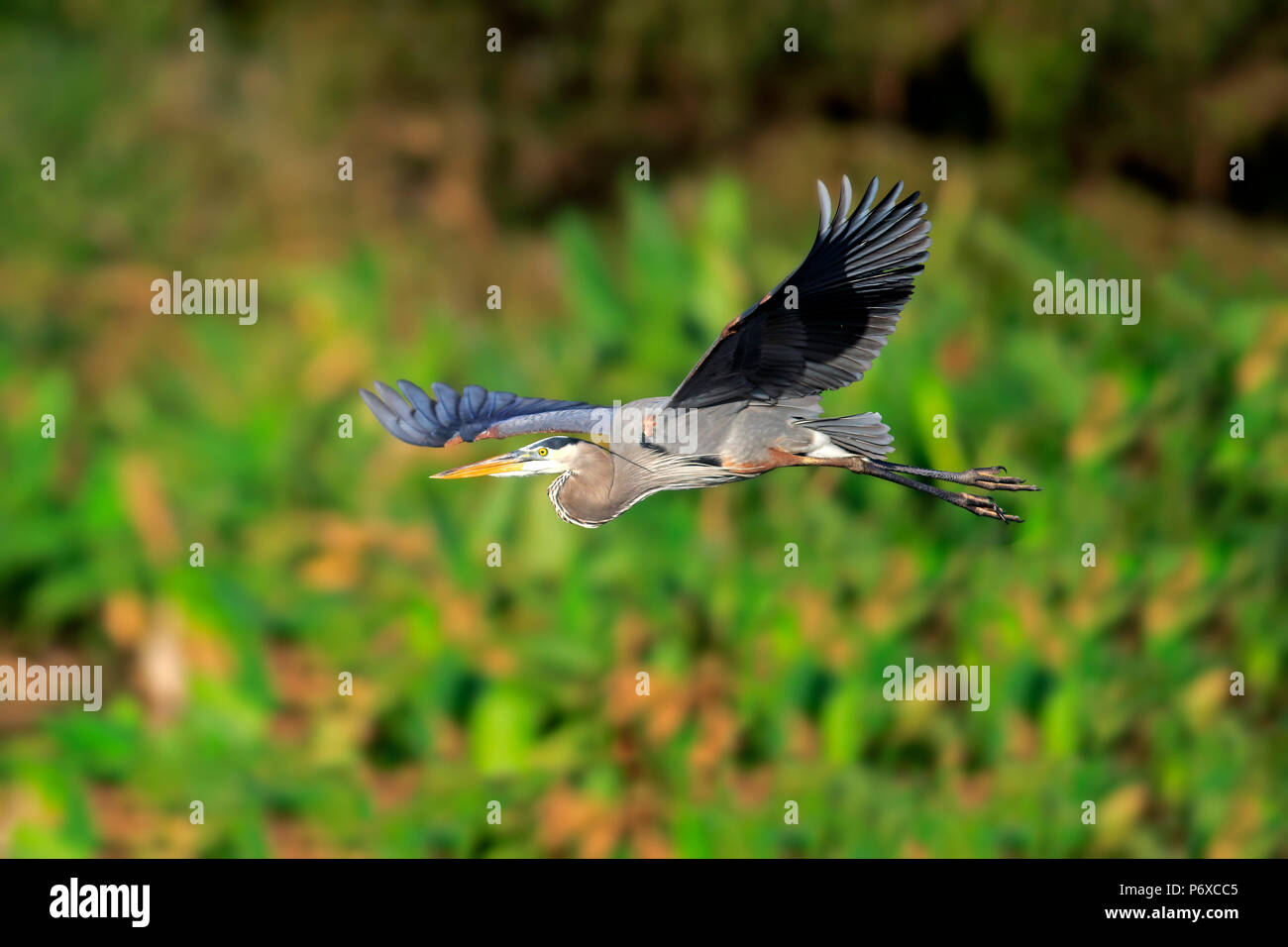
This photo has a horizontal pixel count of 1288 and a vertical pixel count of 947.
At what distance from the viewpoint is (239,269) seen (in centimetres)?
571

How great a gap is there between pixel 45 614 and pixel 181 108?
2.43 meters

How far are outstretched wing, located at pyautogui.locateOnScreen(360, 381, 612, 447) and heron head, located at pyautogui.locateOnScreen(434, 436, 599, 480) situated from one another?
0.05 m

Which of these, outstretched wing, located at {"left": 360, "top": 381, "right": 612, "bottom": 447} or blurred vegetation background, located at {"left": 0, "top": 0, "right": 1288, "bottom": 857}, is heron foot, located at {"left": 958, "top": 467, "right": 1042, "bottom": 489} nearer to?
outstretched wing, located at {"left": 360, "top": 381, "right": 612, "bottom": 447}

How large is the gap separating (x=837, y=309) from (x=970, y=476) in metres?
0.24

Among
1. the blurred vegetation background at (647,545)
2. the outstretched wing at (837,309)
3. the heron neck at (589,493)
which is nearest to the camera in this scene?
the heron neck at (589,493)

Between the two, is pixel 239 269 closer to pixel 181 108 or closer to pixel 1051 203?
pixel 181 108

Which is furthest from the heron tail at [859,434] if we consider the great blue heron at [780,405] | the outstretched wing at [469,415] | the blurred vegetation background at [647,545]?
the blurred vegetation background at [647,545]

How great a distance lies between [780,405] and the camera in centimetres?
137

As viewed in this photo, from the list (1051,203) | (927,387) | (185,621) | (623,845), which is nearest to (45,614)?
(185,621)

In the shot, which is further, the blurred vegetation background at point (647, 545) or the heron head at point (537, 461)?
the blurred vegetation background at point (647, 545)

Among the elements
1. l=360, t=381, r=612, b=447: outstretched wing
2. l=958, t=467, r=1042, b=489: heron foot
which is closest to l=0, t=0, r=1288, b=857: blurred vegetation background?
l=360, t=381, r=612, b=447: outstretched wing

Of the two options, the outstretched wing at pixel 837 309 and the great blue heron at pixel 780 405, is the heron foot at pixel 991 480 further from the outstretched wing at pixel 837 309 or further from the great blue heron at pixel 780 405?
the outstretched wing at pixel 837 309

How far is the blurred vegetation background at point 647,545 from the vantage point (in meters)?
4.04

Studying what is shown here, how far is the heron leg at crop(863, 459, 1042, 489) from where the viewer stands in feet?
4.45
